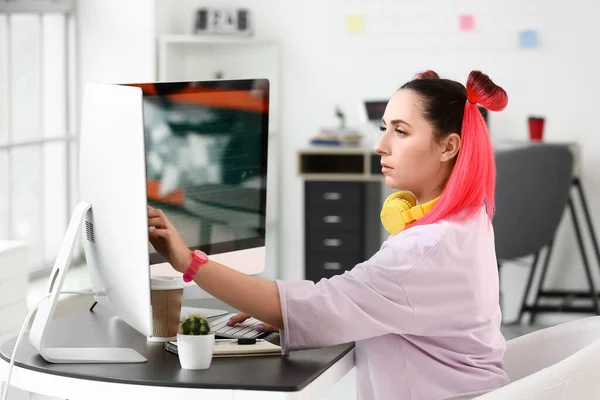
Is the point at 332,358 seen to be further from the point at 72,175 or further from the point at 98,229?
the point at 72,175

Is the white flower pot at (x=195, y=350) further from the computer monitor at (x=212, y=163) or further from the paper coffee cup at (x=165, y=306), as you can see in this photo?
the computer monitor at (x=212, y=163)

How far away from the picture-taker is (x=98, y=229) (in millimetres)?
1865

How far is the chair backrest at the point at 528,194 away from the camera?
464 cm

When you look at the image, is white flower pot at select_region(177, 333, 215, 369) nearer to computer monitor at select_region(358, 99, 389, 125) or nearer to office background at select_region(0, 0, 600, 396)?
office background at select_region(0, 0, 600, 396)

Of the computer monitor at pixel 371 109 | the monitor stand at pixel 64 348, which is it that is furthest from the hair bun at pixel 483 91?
the computer monitor at pixel 371 109

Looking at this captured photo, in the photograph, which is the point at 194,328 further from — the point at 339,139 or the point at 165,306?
the point at 339,139

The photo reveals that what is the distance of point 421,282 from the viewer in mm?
1802

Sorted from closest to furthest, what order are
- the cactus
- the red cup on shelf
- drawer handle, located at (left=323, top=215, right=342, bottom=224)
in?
the cactus → the red cup on shelf → drawer handle, located at (left=323, top=215, right=342, bottom=224)

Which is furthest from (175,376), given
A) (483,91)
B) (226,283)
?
(483,91)

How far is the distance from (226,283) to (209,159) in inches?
18.6

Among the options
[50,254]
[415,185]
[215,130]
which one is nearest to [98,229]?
[215,130]

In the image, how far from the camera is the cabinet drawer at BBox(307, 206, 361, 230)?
17.2 feet

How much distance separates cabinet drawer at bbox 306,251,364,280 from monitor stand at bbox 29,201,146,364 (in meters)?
3.43

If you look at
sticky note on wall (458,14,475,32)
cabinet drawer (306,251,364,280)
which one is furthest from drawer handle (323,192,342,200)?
sticky note on wall (458,14,475,32)
